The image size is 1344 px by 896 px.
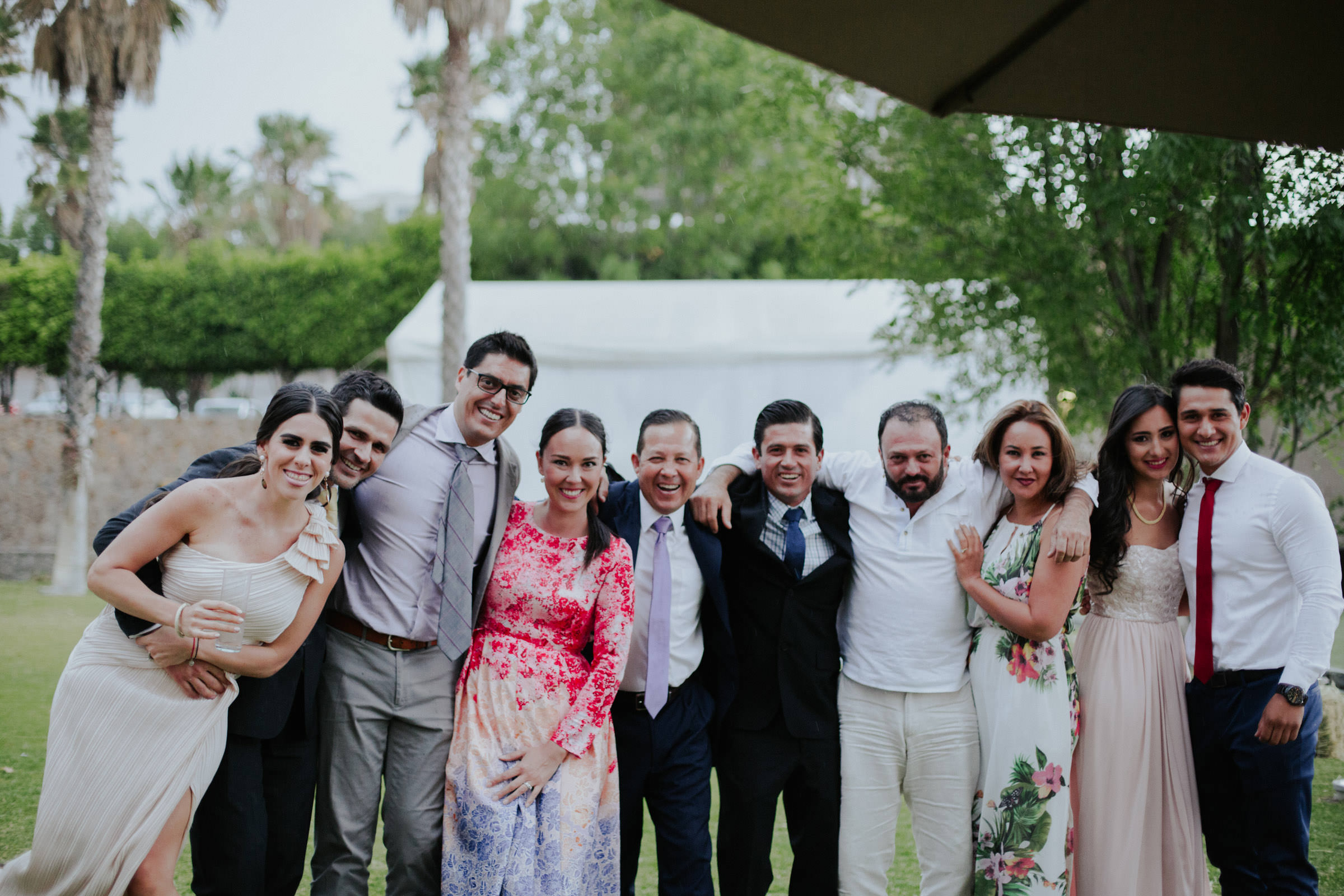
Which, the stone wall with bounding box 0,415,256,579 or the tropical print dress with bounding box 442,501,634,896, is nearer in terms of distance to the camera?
the tropical print dress with bounding box 442,501,634,896

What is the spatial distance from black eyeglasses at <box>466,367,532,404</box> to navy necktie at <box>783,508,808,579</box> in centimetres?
108

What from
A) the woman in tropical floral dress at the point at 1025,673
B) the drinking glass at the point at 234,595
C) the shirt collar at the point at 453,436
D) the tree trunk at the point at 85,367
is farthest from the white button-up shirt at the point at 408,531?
the tree trunk at the point at 85,367

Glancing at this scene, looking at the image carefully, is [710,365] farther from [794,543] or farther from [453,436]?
[453,436]

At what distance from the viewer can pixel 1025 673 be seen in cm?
354

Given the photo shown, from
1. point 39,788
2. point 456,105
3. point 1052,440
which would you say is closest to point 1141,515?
point 1052,440

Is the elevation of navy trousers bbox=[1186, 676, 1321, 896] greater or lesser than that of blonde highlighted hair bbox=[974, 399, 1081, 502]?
lesser

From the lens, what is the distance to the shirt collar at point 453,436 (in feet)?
11.9

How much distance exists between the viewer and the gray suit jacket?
3506 millimetres

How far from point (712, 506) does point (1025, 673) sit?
1.26m

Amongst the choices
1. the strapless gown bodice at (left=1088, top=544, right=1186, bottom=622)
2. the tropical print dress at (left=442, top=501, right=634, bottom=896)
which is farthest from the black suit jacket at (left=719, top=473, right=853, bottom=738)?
the strapless gown bodice at (left=1088, top=544, right=1186, bottom=622)

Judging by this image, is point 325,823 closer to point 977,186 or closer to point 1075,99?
point 1075,99

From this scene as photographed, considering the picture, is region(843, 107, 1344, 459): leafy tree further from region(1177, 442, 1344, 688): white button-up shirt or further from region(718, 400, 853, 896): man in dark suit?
region(718, 400, 853, 896): man in dark suit

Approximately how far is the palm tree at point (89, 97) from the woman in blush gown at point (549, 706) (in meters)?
11.1

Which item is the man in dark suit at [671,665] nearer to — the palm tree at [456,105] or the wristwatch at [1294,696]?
the wristwatch at [1294,696]
